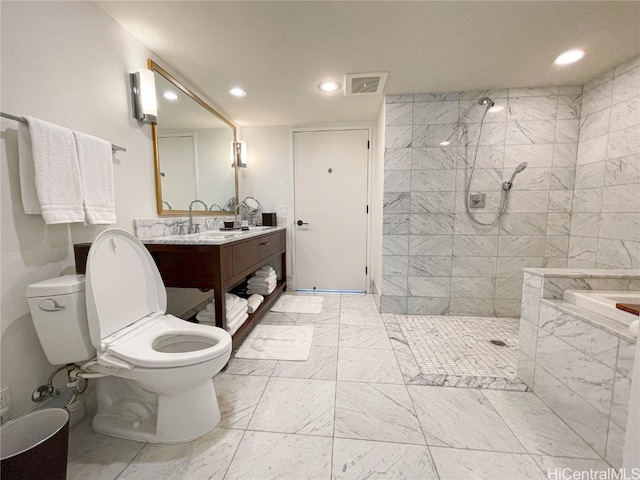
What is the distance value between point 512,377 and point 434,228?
129 centimetres

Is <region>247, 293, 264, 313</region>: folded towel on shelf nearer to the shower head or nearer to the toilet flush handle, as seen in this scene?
the toilet flush handle

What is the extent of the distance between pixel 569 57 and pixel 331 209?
7.43 ft

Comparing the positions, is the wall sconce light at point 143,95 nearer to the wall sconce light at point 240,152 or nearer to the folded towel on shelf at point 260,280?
the wall sconce light at point 240,152

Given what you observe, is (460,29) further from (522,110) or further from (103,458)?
(103,458)

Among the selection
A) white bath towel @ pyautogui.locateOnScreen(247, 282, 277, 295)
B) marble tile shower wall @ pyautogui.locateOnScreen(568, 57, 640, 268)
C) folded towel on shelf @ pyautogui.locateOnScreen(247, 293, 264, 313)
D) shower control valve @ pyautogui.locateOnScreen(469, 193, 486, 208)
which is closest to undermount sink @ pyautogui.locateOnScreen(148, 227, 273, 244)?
folded towel on shelf @ pyautogui.locateOnScreen(247, 293, 264, 313)

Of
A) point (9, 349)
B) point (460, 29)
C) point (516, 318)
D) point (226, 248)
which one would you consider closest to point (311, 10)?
point (460, 29)

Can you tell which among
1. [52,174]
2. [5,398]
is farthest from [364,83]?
[5,398]

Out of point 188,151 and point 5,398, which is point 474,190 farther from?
point 5,398

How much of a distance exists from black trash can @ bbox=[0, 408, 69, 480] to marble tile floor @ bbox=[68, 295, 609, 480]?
202 millimetres

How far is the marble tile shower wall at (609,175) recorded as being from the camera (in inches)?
67.4

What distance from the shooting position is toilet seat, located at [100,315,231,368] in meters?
0.96

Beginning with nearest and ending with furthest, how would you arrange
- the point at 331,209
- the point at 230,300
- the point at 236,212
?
the point at 230,300 → the point at 236,212 → the point at 331,209

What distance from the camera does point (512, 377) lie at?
4.88 feet

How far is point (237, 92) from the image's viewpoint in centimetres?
216
